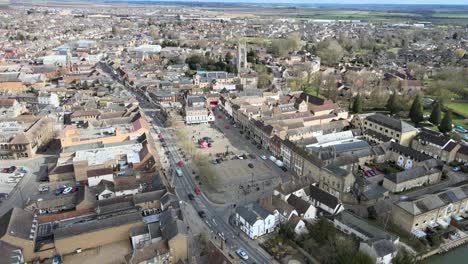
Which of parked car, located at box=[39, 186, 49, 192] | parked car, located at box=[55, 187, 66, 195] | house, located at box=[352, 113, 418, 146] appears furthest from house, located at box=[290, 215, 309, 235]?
parked car, located at box=[39, 186, 49, 192]

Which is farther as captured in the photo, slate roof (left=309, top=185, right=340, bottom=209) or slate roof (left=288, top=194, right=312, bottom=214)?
slate roof (left=309, top=185, right=340, bottom=209)

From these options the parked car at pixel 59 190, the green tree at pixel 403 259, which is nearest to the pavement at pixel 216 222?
the green tree at pixel 403 259

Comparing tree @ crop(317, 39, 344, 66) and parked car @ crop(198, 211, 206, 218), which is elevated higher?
tree @ crop(317, 39, 344, 66)

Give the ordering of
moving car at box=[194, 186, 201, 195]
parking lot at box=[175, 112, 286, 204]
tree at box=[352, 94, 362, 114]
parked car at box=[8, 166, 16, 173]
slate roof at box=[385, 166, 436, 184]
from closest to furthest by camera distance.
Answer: slate roof at box=[385, 166, 436, 184] < moving car at box=[194, 186, 201, 195] < parking lot at box=[175, 112, 286, 204] < parked car at box=[8, 166, 16, 173] < tree at box=[352, 94, 362, 114]

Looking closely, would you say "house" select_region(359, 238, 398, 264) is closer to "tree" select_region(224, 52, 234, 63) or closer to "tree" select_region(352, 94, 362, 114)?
"tree" select_region(352, 94, 362, 114)

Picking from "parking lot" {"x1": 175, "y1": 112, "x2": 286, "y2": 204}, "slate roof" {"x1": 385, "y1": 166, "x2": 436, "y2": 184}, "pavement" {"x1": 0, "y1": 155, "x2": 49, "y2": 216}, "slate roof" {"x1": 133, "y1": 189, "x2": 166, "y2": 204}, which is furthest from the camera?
"parking lot" {"x1": 175, "y1": 112, "x2": 286, "y2": 204}

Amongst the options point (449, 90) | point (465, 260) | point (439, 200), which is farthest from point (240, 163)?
point (449, 90)

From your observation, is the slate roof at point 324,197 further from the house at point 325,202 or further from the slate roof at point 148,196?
the slate roof at point 148,196
